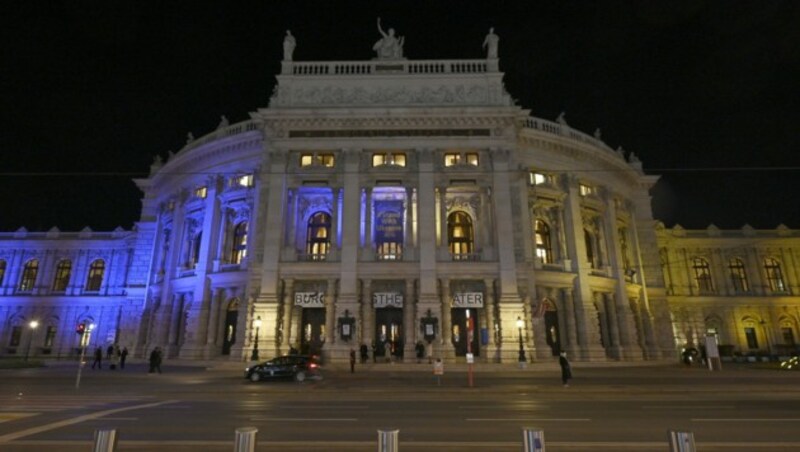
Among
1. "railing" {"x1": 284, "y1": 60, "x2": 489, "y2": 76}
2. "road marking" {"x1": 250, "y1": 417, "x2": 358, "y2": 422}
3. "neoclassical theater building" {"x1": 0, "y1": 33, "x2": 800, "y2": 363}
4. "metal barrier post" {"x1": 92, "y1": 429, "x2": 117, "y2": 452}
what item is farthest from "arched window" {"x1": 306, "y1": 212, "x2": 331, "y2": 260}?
"metal barrier post" {"x1": 92, "y1": 429, "x2": 117, "y2": 452}

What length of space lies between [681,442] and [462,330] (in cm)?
2861

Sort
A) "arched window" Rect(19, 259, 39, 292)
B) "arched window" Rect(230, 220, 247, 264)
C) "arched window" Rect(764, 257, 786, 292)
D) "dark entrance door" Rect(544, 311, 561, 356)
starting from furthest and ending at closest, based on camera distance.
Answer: "arched window" Rect(19, 259, 39, 292), "arched window" Rect(764, 257, 786, 292), "arched window" Rect(230, 220, 247, 264), "dark entrance door" Rect(544, 311, 561, 356)

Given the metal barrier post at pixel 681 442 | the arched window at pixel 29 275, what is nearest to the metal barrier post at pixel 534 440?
the metal barrier post at pixel 681 442

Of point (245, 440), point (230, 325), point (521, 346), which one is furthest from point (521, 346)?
point (245, 440)

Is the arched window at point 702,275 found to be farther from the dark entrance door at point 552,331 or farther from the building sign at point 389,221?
the building sign at point 389,221

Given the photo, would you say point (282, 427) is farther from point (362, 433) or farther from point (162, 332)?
point (162, 332)

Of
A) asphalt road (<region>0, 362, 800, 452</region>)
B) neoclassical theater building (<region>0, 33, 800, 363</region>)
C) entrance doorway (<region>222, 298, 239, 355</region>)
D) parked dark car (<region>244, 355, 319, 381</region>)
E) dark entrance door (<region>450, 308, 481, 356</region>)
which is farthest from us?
entrance doorway (<region>222, 298, 239, 355</region>)

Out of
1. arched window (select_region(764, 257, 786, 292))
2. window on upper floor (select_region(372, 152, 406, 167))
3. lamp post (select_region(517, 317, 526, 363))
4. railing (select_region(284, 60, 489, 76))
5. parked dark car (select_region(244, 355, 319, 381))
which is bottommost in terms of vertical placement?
parked dark car (select_region(244, 355, 319, 381))

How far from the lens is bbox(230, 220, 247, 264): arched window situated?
3684 centimetres

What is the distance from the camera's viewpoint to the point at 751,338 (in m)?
49.8

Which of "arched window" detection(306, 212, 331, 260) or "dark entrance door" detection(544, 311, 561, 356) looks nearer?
"dark entrance door" detection(544, 311, 561, 356)

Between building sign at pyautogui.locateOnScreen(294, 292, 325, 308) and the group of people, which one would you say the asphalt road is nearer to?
the group of people

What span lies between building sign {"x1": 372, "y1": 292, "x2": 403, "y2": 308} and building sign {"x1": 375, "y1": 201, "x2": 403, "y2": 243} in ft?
14.8

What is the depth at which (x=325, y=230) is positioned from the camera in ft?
116
